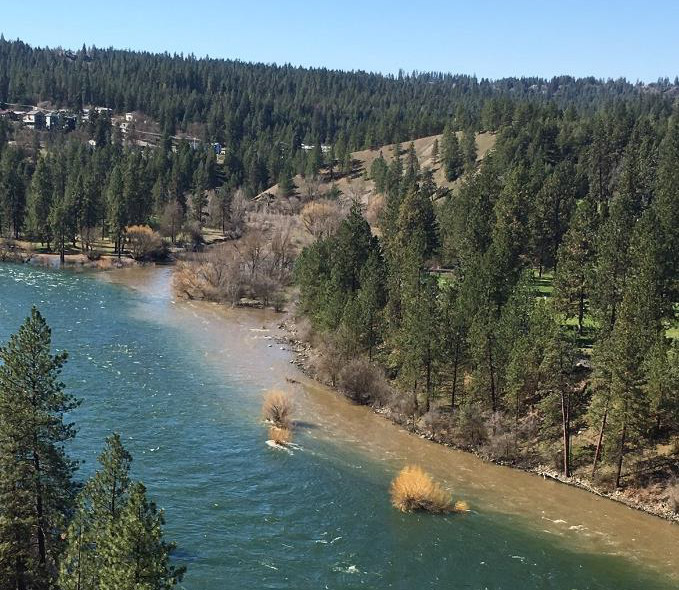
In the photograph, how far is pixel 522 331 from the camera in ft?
161

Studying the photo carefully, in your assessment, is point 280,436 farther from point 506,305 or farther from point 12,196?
point 12,196

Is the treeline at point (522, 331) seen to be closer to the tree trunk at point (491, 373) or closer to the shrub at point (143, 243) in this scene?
the tree trunk at point (491, 373)

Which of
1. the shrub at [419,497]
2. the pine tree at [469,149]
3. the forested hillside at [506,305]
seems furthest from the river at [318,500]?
the pine tree at [469,149]

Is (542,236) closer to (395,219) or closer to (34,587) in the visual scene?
(395,219)

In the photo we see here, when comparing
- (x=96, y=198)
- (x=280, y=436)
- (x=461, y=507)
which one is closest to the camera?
(x=461, y=507)

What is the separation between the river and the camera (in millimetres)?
33750

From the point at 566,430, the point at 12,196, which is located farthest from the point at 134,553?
the point at 12,196

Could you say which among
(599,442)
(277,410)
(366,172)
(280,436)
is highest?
(366,172)

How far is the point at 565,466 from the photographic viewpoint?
4559 centimetres

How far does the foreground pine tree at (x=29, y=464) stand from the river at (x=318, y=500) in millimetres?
7725

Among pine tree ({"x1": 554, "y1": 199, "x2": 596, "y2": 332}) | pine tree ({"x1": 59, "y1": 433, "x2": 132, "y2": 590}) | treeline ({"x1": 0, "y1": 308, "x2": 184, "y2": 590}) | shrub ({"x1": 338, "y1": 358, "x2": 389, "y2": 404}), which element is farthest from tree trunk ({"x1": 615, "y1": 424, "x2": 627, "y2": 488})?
pine tree ({"x1": 59, "y1": 433, "x2": 132, "y2": 590})

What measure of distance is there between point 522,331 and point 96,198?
97409mm

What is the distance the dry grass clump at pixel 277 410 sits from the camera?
5084 cm

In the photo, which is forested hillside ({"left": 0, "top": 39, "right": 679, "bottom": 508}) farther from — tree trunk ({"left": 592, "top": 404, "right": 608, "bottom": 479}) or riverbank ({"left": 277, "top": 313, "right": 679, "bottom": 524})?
riverbank ({"left": 277, "top": 313, "right": 679, "bottom": 524})
